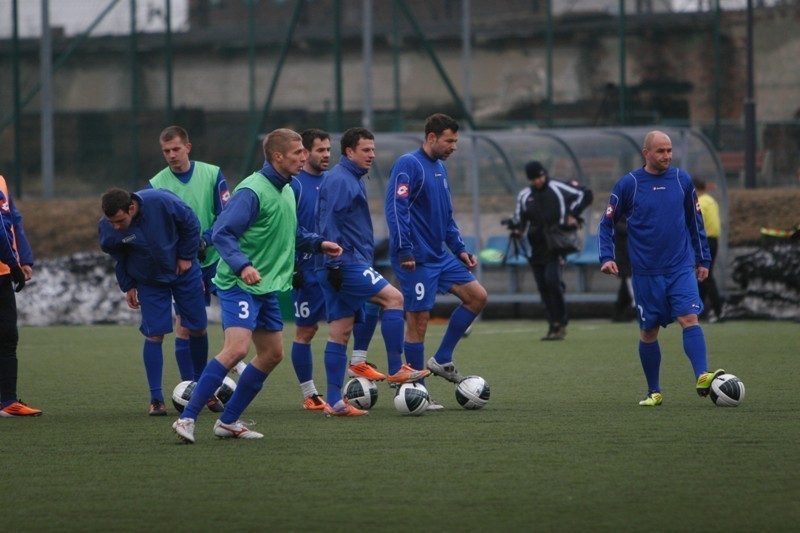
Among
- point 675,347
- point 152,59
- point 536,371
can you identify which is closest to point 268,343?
point 536,371

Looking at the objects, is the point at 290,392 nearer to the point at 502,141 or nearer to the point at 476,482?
the point at 476,482

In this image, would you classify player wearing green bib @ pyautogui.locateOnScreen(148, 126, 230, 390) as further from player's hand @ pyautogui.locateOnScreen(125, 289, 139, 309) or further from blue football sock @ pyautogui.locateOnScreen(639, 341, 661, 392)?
blue football sock @ pyautogui.locateOnScreen(639, 341, 661, 392)

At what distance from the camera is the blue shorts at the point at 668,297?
379 inches

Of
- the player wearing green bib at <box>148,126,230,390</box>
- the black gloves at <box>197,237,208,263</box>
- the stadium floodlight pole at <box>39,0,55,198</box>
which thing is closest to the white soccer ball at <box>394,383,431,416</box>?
the player wearing green bib at <box>148,126,230,390</box>

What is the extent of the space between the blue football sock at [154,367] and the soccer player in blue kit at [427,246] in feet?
5.71

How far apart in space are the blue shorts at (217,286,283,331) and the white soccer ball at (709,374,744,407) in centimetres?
303

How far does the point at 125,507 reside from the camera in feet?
20.5

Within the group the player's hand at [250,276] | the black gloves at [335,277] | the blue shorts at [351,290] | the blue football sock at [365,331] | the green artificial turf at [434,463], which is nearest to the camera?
the green artificial turf at [434,463]

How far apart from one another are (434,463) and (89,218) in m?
16.8

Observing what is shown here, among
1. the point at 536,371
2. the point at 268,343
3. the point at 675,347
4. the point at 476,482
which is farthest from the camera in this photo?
the point at 675,347

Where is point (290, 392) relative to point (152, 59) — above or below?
below

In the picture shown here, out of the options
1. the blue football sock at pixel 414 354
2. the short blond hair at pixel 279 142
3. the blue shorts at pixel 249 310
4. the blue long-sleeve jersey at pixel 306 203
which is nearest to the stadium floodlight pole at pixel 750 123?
the blue long-sleeve jersey at pixel 306 203

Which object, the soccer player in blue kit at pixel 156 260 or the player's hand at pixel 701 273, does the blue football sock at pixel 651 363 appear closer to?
the player's hand at pixel 701 273

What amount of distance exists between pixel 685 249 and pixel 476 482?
367 centimetres
